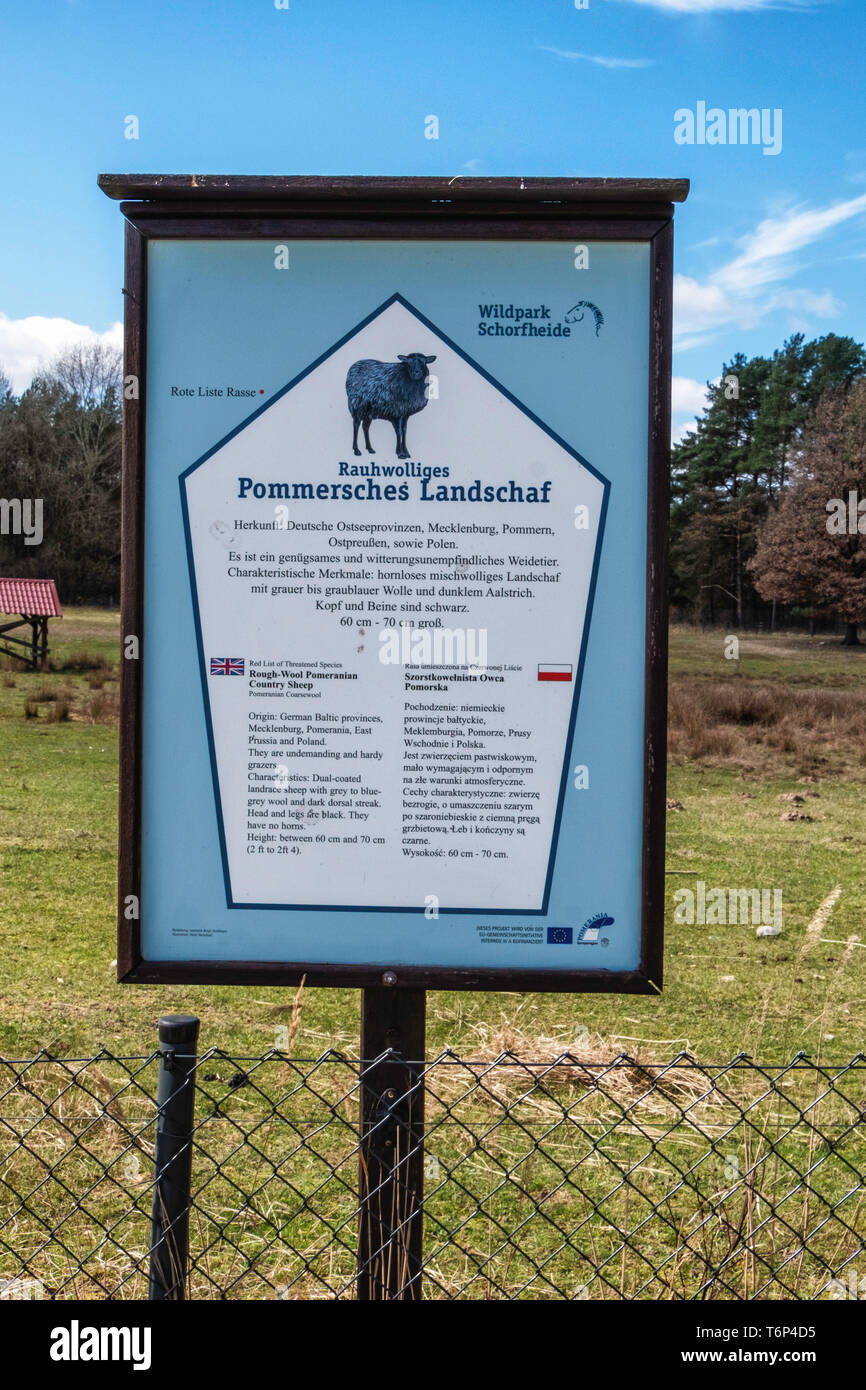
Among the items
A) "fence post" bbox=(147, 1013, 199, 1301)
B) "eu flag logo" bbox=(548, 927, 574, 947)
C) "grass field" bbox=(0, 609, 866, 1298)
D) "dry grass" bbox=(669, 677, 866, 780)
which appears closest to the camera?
"fence post" bbox=(147, 1013, 199, 1301)

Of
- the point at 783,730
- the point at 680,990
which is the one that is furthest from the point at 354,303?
the point at 783,730

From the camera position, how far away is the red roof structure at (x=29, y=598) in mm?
23984

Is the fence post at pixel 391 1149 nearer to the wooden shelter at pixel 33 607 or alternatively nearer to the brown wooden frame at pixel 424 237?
the brown wooden frame at pixel 424 237

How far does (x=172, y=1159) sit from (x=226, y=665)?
3.50 ft

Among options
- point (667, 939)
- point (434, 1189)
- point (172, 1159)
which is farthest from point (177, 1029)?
point (667, 939)

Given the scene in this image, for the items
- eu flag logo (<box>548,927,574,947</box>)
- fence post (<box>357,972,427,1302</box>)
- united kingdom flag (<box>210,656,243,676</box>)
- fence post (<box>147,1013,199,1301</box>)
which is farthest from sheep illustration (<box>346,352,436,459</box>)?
fence post (<box>147,1013,199,1301</box>)

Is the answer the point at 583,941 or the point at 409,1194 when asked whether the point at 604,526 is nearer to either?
the point at 583,941

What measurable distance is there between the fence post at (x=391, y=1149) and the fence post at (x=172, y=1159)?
38cm

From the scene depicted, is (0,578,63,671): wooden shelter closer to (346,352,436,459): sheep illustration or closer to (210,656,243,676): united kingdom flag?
(210,656,243,676): united kingdom flag

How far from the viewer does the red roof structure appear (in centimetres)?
2398

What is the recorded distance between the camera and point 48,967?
600 cm


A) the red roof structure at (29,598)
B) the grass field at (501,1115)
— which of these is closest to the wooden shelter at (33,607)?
the red roof structure at (29,598)

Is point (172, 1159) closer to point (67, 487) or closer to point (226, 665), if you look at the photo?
point (226, 665)

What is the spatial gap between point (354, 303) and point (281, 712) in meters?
0.94
